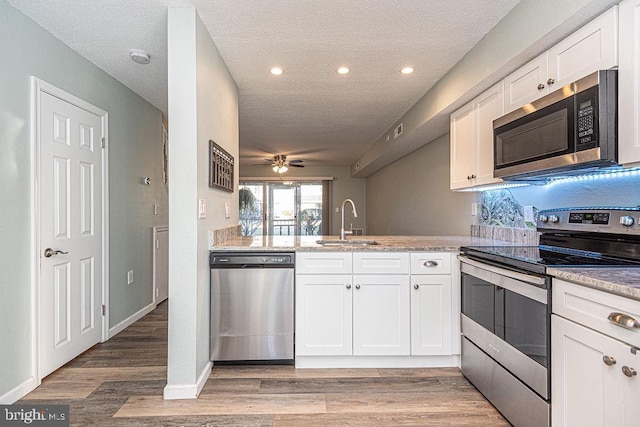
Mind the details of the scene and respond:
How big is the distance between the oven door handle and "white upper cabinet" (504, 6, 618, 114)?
3.29 ft

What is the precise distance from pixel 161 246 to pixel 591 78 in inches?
173

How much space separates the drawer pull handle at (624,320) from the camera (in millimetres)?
1201

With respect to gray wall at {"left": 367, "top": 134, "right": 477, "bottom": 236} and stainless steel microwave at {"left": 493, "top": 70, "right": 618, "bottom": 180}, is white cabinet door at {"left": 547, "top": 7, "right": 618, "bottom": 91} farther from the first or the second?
gray wall at {"left": 367, "top": 134, "right": 477, "bottom": 236}

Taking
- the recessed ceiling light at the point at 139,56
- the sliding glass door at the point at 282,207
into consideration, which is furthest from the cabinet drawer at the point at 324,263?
the sliding glass door at the point at 282,207

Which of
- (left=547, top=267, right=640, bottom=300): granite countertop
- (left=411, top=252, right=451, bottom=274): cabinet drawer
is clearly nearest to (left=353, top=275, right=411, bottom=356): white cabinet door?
(left=411, top=252, right=451, bottom=274): cabinet drawer

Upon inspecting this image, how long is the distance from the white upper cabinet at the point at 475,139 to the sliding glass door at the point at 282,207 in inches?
254

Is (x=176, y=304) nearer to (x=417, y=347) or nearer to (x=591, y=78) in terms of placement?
(x=417, y=347)

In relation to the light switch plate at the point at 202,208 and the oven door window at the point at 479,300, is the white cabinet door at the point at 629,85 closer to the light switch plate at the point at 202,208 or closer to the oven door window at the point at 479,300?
the oven door window at the point at 479,300

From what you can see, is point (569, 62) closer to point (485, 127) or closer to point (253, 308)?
point (485, 127)

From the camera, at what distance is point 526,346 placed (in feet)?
5.85

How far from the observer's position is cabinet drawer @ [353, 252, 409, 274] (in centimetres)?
264

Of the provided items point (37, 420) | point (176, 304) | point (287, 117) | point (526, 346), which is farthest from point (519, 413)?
point (287, 117)

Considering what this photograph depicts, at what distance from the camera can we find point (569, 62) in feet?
6.08

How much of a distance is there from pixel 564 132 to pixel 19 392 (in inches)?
133
